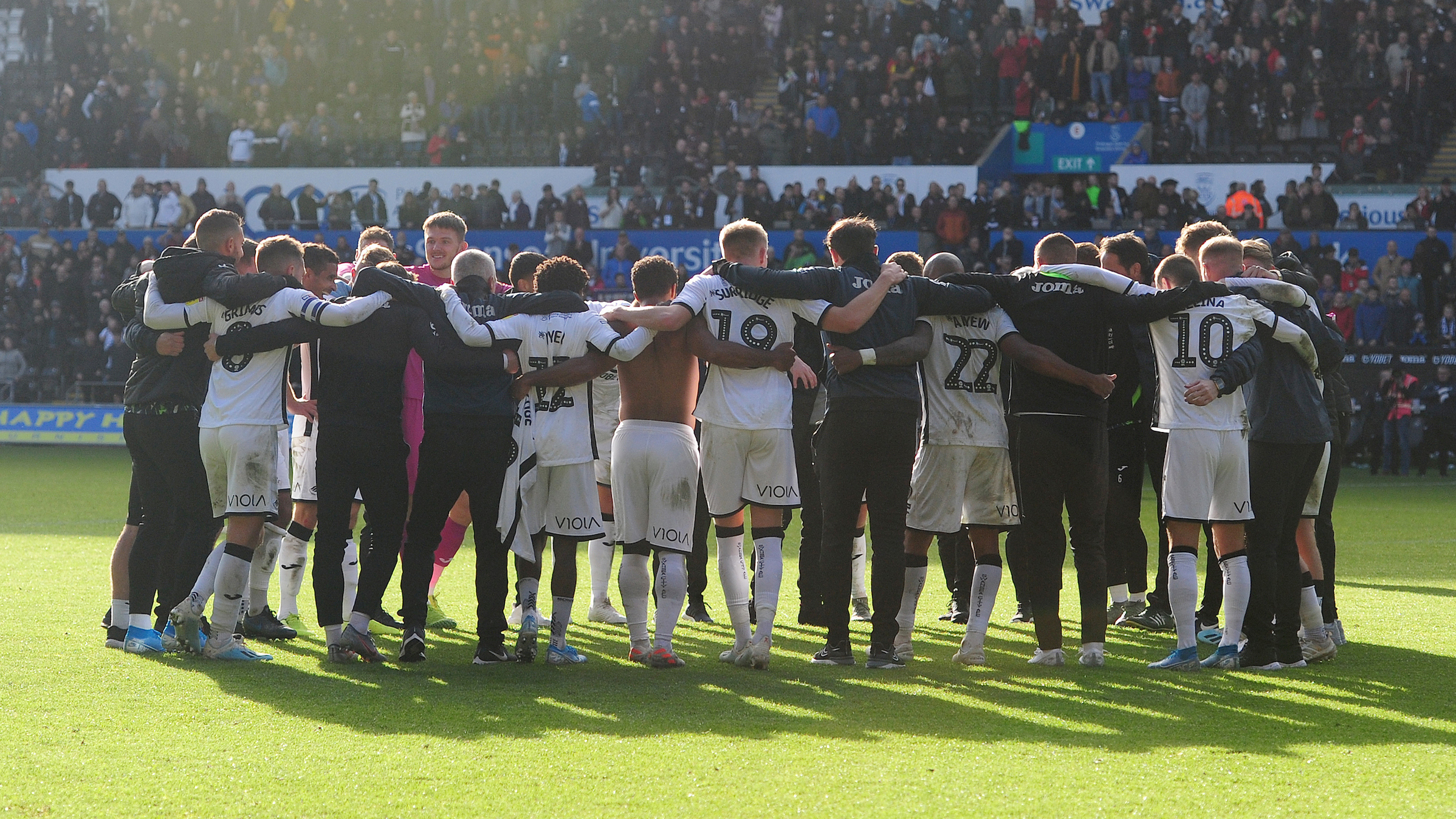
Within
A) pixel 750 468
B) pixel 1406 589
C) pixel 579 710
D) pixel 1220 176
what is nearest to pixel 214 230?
pixel 750 468

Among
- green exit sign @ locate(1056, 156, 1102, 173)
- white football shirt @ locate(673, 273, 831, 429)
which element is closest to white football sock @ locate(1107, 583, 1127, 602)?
white football shirt @ locate(673, 273, 831, 429)

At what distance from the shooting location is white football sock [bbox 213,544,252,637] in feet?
22.1

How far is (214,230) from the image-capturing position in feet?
22.7

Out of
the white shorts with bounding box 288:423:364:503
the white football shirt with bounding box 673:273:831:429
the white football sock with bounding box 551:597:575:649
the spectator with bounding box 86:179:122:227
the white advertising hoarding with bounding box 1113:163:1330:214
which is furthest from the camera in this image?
the spectator with bounding box 86:179:122:227

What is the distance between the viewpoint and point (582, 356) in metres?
6.68

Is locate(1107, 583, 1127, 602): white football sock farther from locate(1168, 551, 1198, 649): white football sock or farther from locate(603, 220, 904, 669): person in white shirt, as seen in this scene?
locate(603, 220, 904, 669): person in white shirt

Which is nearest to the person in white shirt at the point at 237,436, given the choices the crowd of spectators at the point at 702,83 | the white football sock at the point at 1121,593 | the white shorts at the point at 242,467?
the white shorts at the point at 242,467

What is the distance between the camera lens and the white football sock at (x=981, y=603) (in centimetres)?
690

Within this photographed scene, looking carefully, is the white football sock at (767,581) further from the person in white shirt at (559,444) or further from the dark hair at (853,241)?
the dark hair at (853,241)

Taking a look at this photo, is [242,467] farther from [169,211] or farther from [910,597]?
[169,211]

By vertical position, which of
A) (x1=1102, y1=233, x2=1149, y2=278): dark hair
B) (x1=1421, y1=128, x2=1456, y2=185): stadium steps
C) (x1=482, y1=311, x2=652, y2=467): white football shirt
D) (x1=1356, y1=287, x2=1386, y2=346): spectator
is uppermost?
(x1=1421, y1=128, x2=1456, y2=185): stadium steps

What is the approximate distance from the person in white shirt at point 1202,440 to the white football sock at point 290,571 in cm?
452

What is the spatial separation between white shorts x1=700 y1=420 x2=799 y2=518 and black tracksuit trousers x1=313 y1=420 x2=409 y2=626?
1536mm

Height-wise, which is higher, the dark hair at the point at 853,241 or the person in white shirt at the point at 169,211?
the person in white shirt at the point at 169,211
